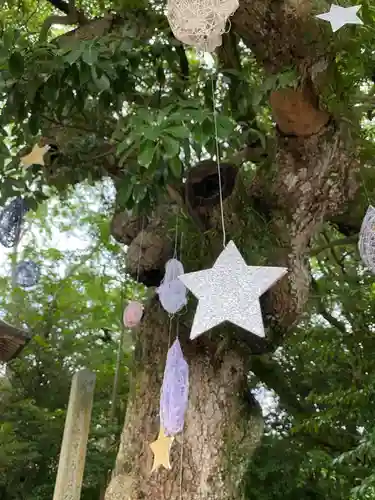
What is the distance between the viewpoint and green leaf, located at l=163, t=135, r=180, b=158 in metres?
1.56

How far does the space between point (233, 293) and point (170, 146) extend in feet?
1.34

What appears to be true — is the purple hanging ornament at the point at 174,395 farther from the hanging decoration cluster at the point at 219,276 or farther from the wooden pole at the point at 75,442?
the hanging decoration cluster at the point at 219,276

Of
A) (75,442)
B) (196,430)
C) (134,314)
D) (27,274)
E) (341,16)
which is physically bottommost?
(75,442)

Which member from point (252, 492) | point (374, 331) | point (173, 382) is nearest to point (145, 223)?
point (173, 382)

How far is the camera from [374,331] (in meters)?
3.46

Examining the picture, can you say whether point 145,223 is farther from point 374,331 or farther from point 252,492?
point 252,492

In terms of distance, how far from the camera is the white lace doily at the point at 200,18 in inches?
64.1

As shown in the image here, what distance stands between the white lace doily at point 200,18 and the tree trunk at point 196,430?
114cm

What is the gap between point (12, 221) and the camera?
2.80 meters

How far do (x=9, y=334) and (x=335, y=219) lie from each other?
1.46 metres

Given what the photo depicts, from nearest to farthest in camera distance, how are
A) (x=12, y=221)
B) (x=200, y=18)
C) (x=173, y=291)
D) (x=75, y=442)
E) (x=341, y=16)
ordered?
1. (x=341, y=16)
2. (x=200, y=18)
3. (x=75, y=442)
4. (x=173, y=291)
5. (x=12, y=221)

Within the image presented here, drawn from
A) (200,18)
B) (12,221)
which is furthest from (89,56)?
(12,221)

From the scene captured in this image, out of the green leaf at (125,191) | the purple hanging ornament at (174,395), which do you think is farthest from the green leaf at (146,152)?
the purple hanging ornament at (174,395)

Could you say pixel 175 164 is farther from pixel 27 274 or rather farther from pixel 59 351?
pixel 59 351
